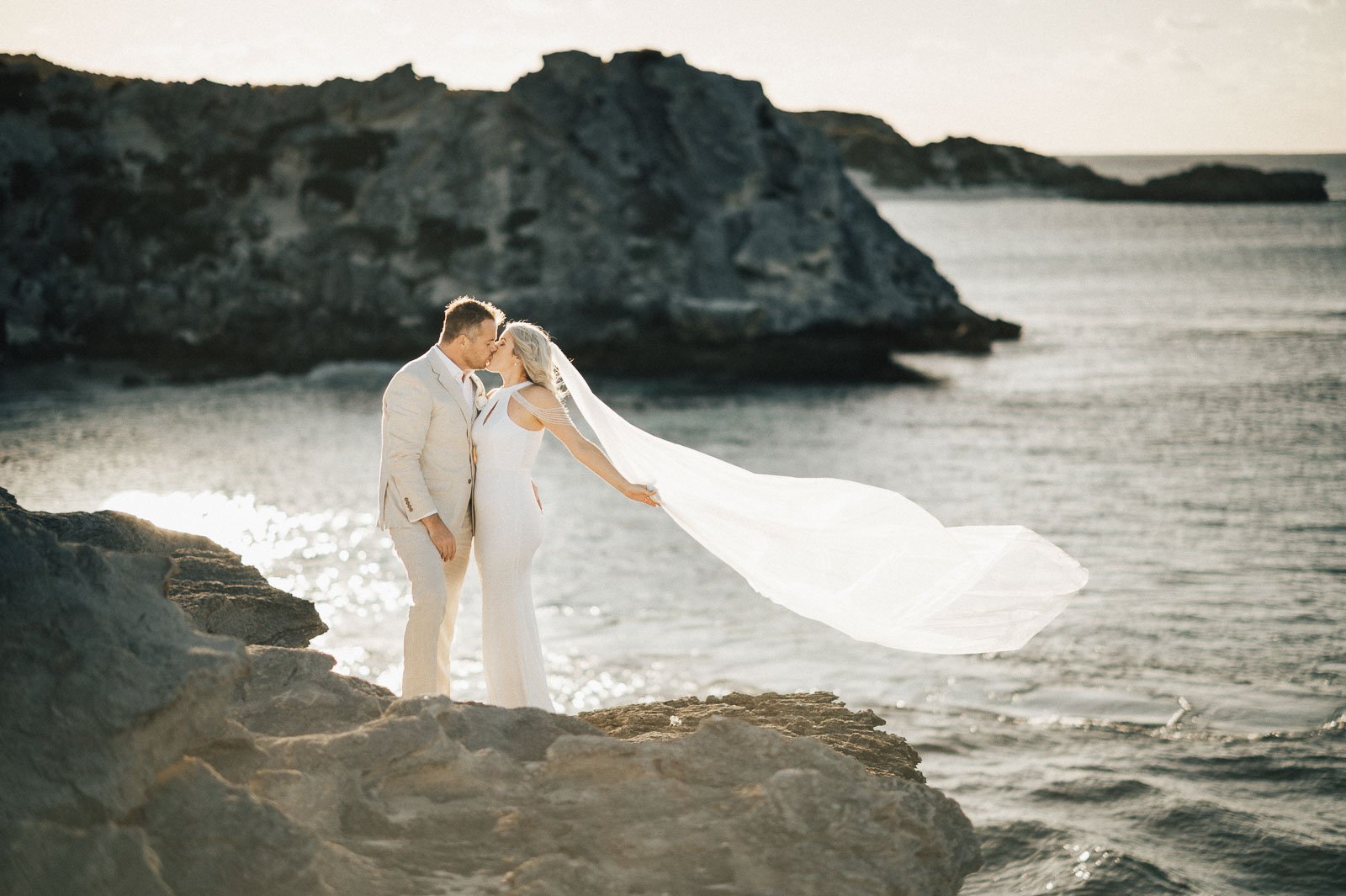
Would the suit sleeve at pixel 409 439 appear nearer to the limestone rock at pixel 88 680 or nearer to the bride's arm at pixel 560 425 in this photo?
Result: the bride's arm at pixel 560 425

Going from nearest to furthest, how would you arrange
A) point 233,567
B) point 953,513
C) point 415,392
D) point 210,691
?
point 210,691
point 233,567
point 415,392
point 953,513

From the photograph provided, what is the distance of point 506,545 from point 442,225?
1335 inches

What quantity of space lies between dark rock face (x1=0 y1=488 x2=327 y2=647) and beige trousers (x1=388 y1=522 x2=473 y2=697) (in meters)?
0.49

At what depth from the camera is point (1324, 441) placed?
23.7 metres

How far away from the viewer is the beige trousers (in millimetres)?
5918

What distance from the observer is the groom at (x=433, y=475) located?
5.93 meters

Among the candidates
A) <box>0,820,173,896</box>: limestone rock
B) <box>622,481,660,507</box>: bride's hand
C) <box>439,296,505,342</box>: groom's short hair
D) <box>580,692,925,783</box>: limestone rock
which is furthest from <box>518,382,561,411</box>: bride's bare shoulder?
<box>0,820,173,896</box>: limestone rock

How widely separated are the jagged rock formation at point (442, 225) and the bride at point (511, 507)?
29430 mm

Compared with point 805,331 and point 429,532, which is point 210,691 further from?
point 805,331

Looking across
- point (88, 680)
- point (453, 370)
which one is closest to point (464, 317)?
point (453, 370)

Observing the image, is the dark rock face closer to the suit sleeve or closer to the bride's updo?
the suit sleeve

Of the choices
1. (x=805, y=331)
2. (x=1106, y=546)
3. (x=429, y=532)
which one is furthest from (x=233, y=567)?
(x=805, y=331)

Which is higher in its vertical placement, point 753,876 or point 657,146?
point 657,146

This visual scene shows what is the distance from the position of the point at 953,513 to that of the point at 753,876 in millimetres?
15508
